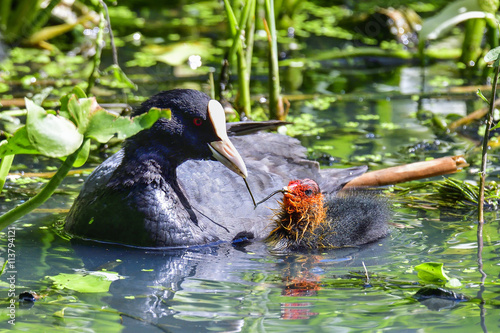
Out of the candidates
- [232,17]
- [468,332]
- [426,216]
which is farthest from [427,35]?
[468,332]

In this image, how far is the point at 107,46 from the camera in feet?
24.2

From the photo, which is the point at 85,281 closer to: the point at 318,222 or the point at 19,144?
the point at 19,144

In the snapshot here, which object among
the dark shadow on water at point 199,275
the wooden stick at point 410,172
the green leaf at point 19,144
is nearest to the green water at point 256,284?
the dark shadow on water at point 199,275

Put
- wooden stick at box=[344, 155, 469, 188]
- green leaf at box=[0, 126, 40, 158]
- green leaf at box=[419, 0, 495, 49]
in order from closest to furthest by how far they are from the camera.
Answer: green leaf at box=[0, 126, 40, 158] → wooden stick at box=[344, 155, 469, 188] → green leaf at box=[419, 0, 495, 49]

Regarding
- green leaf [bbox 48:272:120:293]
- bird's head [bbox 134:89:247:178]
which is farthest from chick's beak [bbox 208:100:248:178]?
green leaf [bbox 48:272:120:293]

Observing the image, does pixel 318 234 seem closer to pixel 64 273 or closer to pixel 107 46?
pixel 64 273

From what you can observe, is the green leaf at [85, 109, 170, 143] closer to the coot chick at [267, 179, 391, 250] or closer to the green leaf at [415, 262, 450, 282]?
the green leaf at [415, 262, 450, 282]

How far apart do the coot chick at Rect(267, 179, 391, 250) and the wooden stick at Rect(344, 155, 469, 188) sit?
0.62m

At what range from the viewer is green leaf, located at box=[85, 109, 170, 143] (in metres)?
2.32

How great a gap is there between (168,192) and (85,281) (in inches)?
28.7

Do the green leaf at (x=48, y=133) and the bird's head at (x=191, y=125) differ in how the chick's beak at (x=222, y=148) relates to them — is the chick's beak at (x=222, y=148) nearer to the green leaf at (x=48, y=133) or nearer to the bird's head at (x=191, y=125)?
the bird's head at (x=191, y=125)

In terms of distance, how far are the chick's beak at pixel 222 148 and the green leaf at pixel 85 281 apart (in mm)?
784

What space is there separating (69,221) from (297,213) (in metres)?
1.16

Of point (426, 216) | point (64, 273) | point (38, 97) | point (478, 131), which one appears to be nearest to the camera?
point (64, 273)
